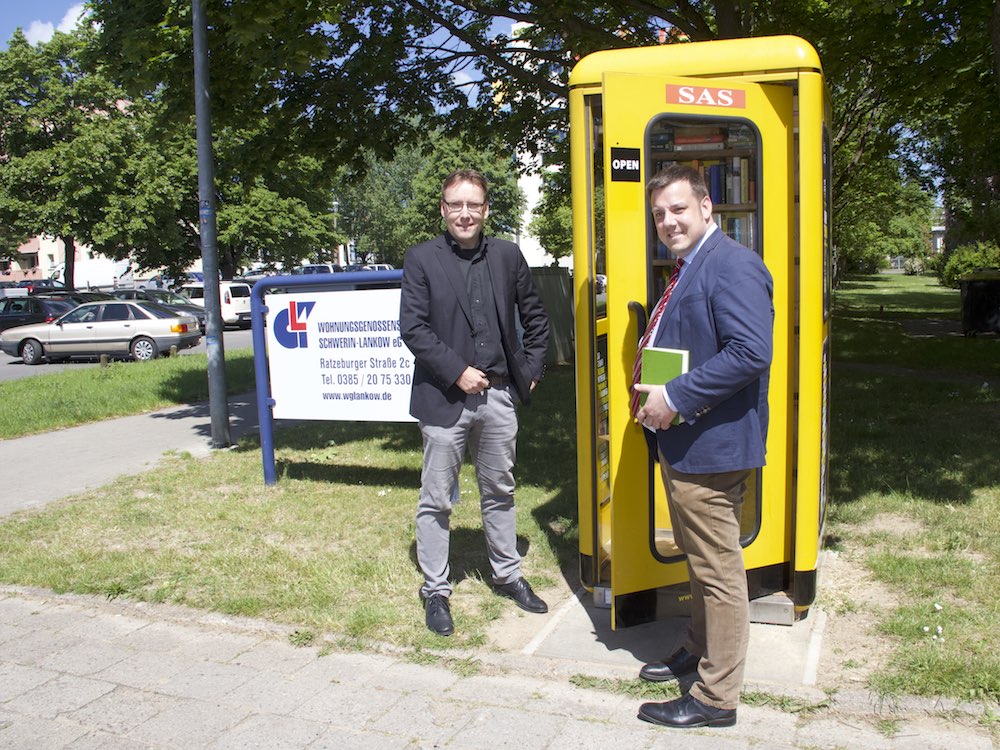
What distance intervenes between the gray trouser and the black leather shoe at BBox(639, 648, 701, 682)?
102 cm

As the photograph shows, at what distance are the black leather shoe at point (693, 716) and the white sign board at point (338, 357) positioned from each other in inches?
139

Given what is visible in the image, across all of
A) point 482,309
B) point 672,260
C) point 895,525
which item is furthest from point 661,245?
point 895,525

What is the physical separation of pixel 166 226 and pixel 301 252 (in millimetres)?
6192

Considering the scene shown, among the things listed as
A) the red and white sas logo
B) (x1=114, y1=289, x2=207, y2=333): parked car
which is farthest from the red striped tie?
(x1=114, y1=289, x2=207, y2=333): parked car

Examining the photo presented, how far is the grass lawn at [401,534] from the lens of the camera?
409cm

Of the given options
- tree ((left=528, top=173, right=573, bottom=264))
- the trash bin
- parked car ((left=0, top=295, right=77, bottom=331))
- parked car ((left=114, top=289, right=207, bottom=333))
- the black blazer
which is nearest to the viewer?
the black blazer

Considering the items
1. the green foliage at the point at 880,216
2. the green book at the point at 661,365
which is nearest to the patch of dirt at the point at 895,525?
the green book at the point at 661,365

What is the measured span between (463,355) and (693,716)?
1784 mm

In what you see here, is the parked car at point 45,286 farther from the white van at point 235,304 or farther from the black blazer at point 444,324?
the black blazer at point 444,324

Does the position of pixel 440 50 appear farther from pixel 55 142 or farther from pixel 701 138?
pixel 55 142

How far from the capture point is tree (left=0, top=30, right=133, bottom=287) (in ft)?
100

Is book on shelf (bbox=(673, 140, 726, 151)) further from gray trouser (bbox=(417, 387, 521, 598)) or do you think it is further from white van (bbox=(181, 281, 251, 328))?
white van (bbox=(181, 281, 251, 328))

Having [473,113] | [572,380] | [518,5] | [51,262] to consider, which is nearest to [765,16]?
[518,5]

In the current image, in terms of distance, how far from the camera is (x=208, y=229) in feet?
28.2
